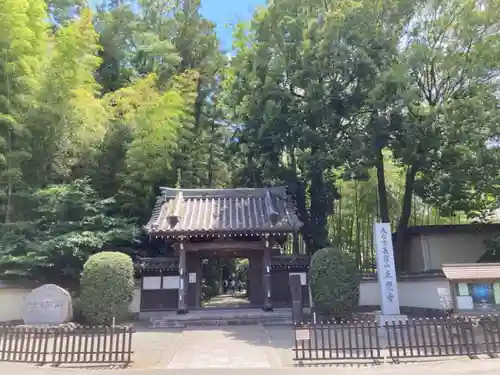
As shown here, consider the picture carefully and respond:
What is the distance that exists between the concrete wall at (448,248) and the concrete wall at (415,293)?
1828mm

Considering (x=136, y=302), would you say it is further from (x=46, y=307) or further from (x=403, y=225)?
(x=403, y=225)

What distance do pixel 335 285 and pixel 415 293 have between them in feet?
10.6

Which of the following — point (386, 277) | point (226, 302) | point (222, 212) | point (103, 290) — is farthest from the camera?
point (226, 302)

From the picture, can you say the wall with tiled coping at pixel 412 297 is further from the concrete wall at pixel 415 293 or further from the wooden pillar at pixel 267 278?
the wooden pillar at pixel 267 278

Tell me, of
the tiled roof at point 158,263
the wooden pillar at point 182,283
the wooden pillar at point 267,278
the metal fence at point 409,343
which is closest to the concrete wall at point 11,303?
the tiled roof at point 158,263

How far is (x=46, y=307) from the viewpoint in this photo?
10.4m

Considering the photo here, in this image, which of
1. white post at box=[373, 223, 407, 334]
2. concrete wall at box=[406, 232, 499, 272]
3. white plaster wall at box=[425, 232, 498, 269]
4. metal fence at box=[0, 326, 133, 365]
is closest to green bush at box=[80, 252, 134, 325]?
metal fence at box=[0, 326, 133, 365]

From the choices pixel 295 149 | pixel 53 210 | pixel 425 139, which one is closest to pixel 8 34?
pixel 53 210

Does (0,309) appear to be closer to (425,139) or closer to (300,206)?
(300,206)

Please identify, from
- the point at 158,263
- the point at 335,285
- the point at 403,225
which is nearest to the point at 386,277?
the point at 335,285

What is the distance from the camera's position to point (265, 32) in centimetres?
1421

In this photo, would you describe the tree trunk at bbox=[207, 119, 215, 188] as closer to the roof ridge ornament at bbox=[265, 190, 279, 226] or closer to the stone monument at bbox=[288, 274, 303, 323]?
the roof ridge ornament at bbox=[265, 190, 279, 226]

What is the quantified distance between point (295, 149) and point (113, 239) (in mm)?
7345

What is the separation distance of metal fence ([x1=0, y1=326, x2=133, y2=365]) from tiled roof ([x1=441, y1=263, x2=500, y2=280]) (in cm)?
631
